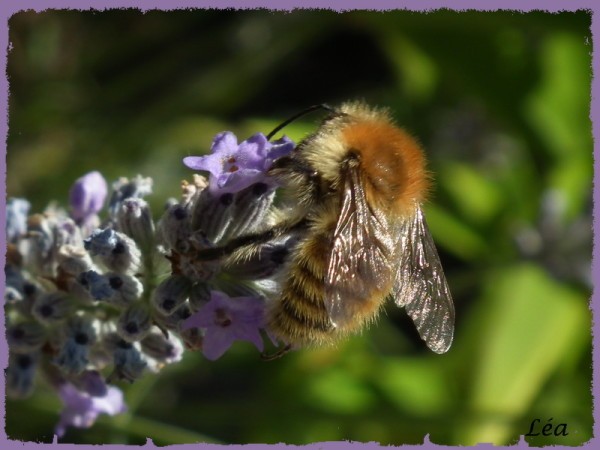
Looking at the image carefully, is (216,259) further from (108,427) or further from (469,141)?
(469,141)

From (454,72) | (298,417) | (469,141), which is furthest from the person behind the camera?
(469,141)

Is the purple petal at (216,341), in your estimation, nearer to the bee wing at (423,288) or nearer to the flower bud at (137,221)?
the flower bud at (137,221)

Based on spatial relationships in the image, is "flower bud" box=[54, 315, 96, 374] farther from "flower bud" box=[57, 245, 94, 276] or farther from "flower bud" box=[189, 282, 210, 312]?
"flower bud" box=[189, 282, 210, 312]

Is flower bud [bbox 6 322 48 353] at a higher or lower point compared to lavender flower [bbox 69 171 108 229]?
lower

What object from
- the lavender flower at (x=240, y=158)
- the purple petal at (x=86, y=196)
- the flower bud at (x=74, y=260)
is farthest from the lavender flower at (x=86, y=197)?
the lavender flower at (x=240, y=158)

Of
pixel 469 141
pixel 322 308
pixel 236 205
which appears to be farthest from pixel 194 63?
pixel 322 308

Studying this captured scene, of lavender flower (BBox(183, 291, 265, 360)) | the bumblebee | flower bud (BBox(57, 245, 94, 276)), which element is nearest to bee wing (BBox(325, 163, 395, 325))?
the bumblebee
